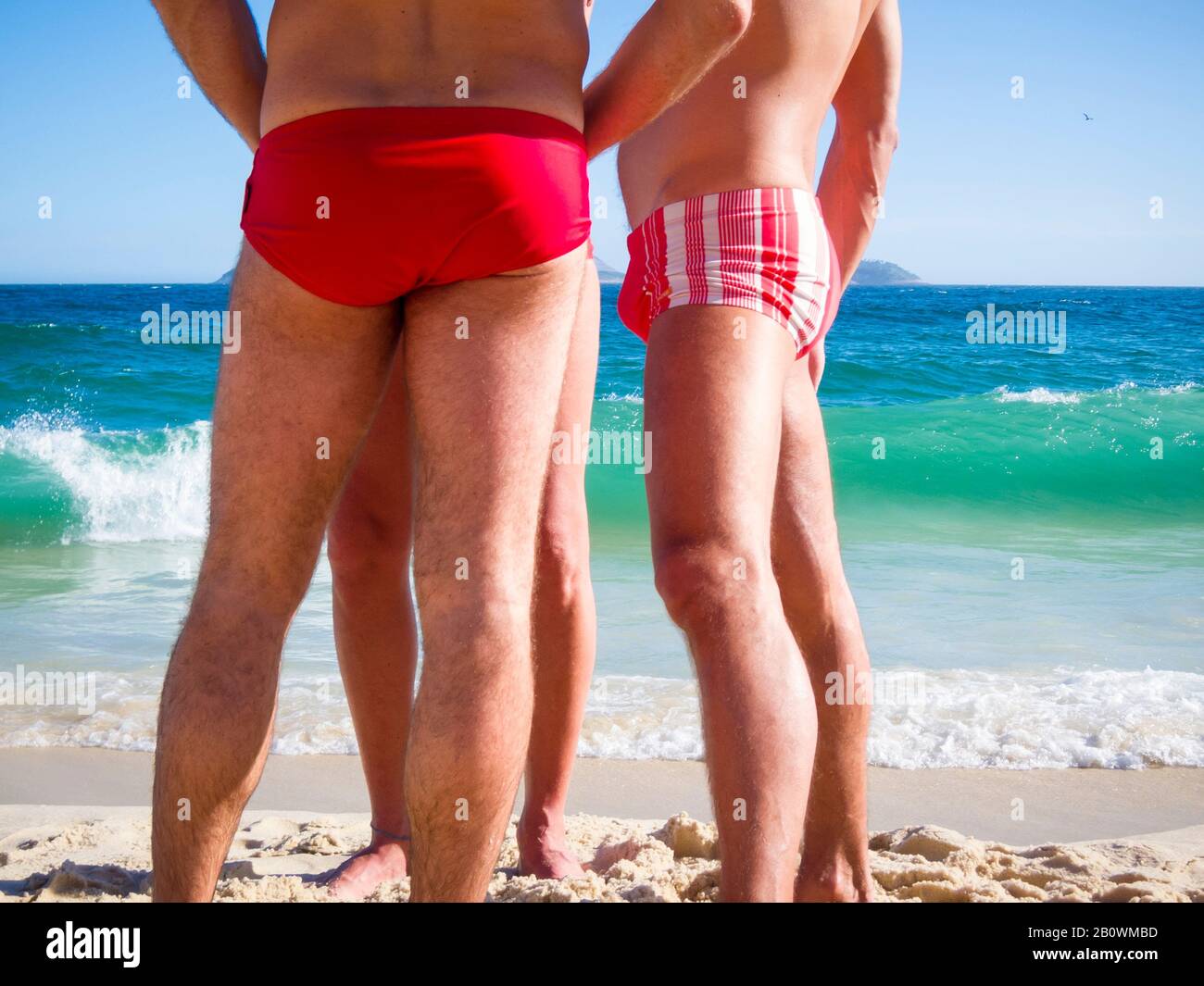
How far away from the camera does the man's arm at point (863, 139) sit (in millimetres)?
2217

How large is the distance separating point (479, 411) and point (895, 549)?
19.5 feet

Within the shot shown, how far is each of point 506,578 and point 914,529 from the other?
703 centimetres

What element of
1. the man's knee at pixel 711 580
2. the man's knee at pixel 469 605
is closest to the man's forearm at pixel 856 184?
the man's knee at pixel 711 580

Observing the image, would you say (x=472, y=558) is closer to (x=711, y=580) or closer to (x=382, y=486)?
(x=711, y=580)

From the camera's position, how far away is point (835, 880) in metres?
1.97

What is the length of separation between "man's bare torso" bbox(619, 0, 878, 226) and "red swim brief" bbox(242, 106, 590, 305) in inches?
15.0

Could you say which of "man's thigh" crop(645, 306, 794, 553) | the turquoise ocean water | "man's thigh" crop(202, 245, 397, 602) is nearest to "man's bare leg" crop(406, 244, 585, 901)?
"man's thigh" crop(202, 245, 397, 602)

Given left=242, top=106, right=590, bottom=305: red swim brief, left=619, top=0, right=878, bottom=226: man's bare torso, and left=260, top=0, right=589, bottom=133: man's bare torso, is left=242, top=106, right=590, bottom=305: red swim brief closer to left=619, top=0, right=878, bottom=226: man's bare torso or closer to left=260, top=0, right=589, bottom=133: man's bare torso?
left=260, top=0, right=589, bottom=133: man's bare torso

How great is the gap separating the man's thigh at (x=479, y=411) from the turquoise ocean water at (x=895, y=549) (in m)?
1.99

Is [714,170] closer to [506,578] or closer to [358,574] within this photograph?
[506,578]

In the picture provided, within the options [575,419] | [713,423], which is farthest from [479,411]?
[575,419]

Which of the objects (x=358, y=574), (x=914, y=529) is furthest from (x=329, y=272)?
(x=914, y=529)

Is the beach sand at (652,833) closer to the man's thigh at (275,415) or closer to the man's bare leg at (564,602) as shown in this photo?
the man's bare leg at (564,602)

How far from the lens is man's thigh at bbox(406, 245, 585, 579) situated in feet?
4.85
